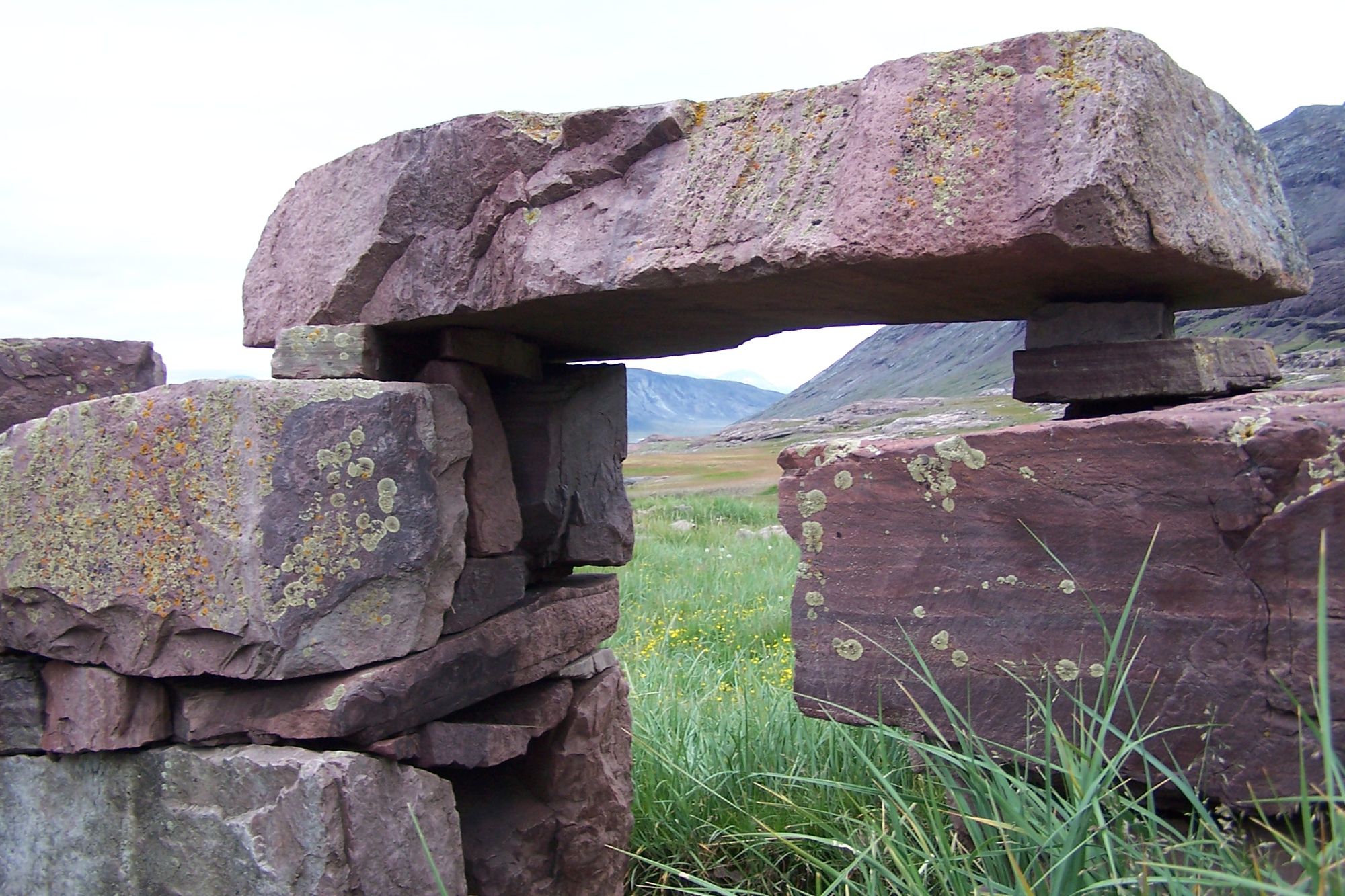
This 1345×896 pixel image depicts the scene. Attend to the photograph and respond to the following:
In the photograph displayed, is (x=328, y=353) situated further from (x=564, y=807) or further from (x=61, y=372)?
(x=564, y=807)

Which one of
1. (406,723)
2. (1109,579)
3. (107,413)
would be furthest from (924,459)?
(107,413)

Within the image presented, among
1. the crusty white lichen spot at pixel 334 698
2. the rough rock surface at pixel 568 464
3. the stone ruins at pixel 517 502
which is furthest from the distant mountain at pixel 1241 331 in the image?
the crusty white lichen spot at pixel 334 698

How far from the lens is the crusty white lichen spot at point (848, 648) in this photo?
93.8 inches

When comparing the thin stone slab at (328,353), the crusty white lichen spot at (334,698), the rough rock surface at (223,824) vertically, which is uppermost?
the thin stone slab at (328,353)

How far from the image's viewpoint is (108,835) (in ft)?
8.71

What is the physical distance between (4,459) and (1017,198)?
261 cm

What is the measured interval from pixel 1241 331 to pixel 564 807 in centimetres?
2265

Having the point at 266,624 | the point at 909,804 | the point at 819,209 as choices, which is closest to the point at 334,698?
the point at 266,624

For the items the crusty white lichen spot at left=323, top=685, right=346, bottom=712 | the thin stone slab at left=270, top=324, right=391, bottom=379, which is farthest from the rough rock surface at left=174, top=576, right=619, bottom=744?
the thin stone slab at left=270, top=324, right=391, bottom=379

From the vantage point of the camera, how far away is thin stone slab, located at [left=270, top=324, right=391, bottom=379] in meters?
2.81

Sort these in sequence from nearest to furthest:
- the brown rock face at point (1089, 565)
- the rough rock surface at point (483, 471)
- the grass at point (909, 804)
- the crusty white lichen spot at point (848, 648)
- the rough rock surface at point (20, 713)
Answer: the grass at point (909, 804)
the brown rock face at point (1089, 565)
the crusty white lichen spot at point (848, 648)
the rough rock surface at point (20, 713)
the rough rock surface at point (483, 471)

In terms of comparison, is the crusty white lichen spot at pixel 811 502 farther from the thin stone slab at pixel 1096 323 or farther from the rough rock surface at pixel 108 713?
the rough rock surface at pixel 108 713

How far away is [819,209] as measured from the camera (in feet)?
7.46

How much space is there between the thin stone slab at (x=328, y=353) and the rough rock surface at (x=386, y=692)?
78 cm
